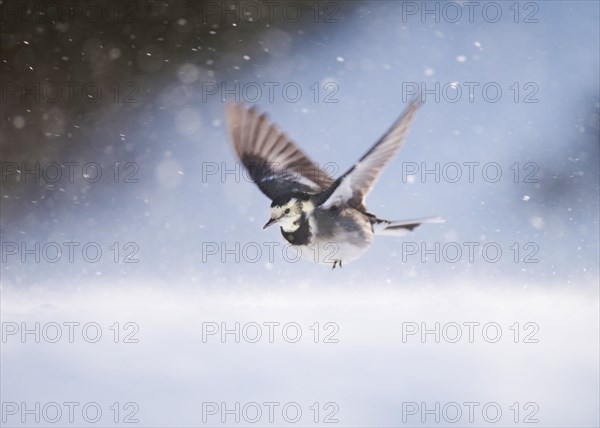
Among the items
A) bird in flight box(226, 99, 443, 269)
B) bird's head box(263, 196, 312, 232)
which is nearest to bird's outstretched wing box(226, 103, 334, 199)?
bird in flight box(226, 99, 443, 269)

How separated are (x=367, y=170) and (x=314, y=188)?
0.24 metres

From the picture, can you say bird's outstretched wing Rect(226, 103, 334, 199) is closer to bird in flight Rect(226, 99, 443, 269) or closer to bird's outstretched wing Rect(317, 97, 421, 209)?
bird in flight Rect(226, 99, 443, 269)

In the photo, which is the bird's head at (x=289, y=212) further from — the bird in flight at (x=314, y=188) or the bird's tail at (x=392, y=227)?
the bird's tail at (x=392, y=227)

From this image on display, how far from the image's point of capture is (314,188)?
1.33 meters

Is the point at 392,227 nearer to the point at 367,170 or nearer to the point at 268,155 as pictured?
the point at 367,170

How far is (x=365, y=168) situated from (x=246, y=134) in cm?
37

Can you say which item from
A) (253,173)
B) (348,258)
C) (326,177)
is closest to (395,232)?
(348,258)

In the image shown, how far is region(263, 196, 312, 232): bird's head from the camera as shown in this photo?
115cm

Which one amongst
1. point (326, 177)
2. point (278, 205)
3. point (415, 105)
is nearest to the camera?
point (415, 105)

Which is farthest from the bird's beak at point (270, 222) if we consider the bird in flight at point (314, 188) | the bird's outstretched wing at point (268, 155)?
the bird's outstretched wing at point (268, 155)

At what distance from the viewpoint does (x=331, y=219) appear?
1.18m

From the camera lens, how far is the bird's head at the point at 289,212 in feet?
3.78

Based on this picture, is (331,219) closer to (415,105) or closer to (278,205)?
(278,205)

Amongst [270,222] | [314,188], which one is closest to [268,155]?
[314,188]
